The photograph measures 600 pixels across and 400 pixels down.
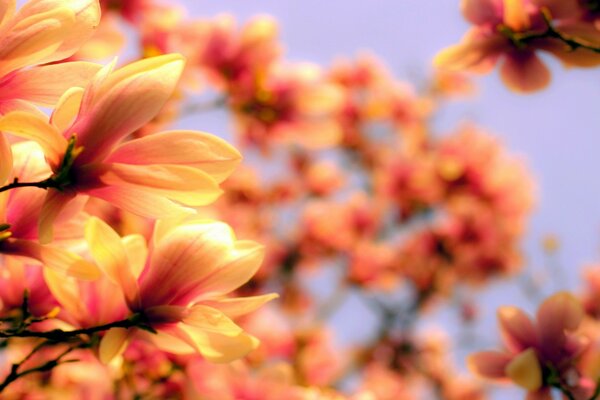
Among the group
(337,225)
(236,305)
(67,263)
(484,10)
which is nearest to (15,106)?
(67,263)

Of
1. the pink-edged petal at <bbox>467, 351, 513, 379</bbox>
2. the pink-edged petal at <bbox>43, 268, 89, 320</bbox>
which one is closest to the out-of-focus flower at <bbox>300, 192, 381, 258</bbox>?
the pink-edged petal at <bbox>467, 351, 513, 379</bbox>

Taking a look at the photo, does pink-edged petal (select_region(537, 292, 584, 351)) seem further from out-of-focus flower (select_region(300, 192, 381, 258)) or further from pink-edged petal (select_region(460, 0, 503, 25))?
out-of-focus flower (select_region(300, 192, 381, 258))

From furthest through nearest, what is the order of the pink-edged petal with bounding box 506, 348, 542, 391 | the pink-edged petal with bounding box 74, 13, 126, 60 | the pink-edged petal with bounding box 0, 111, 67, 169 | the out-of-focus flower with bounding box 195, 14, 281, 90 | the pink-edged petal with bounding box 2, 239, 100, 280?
1. the out-of-focus flower with bounding box 195, 14, 281, 90
2. the pink-edged petal with bounding box 74, 13, 126, 60
3. the pink-edged petal with bounding box 506, 348, 542, 391
4. the pink-edged petal with bounding box 2, 239, 100, 280
5. the pink-edged petal with bounding box 0, 111, 67, 169

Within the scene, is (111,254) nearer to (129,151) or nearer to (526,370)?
(129,151)

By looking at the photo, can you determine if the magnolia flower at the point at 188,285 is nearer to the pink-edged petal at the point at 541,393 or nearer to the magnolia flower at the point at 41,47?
the magnolia flower at the point at 41,47

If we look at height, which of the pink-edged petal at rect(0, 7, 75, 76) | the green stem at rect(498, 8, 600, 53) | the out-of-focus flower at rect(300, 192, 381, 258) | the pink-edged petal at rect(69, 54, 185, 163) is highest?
the green stem at rect(498, 8, 600, 53)

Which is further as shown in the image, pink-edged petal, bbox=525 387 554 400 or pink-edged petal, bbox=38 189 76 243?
pink-edged petal, bbox=525 387 554 400

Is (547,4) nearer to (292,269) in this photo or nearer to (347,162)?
(292,269)

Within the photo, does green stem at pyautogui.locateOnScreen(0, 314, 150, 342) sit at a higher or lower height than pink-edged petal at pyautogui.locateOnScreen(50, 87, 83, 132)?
lower
